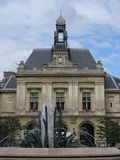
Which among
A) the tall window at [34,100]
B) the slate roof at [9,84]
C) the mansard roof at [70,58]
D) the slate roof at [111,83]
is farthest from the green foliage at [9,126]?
the slate roof at [111,83]

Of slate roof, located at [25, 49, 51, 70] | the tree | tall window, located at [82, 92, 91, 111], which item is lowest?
the tree

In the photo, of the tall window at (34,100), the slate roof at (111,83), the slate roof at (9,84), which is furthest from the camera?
the slate roof at (9,84)

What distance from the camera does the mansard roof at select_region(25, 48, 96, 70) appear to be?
64875mm

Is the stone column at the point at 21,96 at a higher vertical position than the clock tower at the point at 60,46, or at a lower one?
lower

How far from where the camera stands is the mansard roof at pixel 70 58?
213ft

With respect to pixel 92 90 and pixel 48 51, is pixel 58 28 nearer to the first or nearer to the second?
pixel 48 51

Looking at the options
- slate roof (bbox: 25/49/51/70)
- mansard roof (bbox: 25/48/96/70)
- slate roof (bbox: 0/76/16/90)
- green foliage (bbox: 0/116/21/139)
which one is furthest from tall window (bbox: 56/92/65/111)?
green foliage (bbox: 0/116/21/139)

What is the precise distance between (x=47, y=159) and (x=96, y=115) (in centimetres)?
4629

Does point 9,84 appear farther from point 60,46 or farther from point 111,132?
point 111,132

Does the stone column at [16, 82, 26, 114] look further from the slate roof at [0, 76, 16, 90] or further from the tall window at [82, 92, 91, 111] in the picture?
the tall window at [82, 92, 91, 111]

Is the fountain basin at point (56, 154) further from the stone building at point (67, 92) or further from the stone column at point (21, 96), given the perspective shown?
the stone column at point (21, 96)

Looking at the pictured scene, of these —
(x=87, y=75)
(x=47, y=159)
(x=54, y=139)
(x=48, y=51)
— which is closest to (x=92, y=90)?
(x=87, y=75)

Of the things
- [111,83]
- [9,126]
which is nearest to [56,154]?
[9,126]

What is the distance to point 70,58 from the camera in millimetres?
66000
